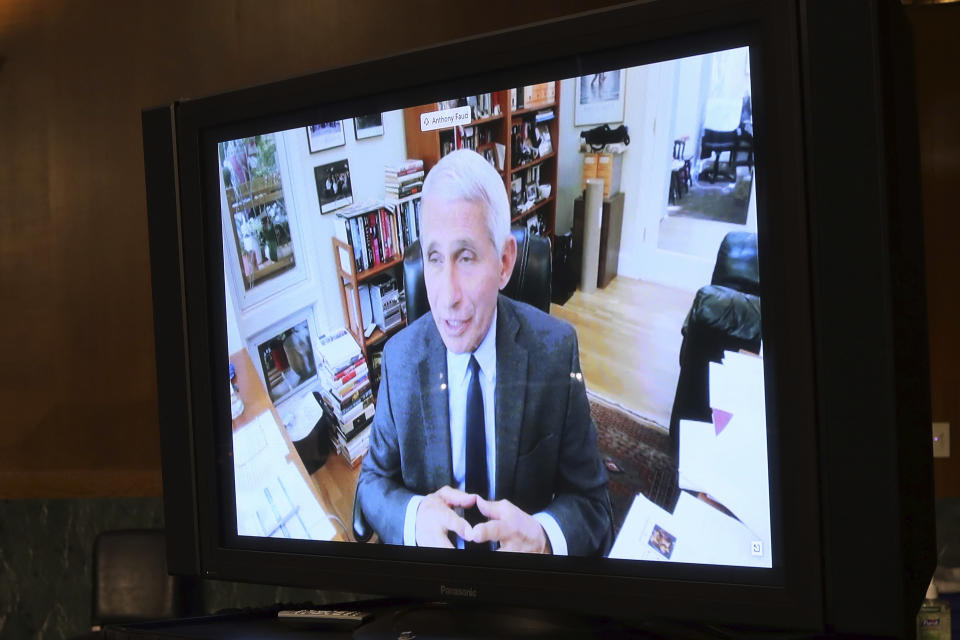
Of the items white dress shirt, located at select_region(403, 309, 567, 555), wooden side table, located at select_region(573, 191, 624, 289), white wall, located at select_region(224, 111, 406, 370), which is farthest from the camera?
white wall, located at select_region(224, 111, 406, 370)

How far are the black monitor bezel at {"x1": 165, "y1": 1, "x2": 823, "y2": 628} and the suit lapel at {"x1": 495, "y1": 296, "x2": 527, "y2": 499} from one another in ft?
0.64

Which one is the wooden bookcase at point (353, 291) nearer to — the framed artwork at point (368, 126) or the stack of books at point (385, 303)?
the stack of books at point (385, 303)

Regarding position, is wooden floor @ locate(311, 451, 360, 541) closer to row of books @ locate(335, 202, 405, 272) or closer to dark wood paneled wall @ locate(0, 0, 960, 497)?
row of books @ locate(335, 202, 405, 272)

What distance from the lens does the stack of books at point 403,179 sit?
5.84ft

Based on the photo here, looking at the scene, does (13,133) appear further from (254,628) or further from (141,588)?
(254,628)

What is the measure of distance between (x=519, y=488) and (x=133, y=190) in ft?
6.15

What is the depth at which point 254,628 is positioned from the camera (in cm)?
179

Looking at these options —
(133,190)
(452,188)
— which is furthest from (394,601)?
(133,190)

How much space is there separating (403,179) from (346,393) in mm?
481

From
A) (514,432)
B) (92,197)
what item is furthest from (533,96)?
(92,197)

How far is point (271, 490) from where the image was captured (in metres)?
1.97

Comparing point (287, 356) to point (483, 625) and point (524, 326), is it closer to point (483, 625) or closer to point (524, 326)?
point (524, 326)

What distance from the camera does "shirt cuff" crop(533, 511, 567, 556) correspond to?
5.35 ft

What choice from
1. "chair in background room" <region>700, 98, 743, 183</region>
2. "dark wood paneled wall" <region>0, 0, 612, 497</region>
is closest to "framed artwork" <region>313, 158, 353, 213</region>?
"chair in background room" <region>700, 98, 743, 183</region>
